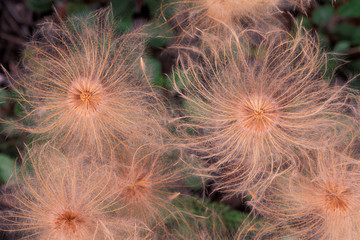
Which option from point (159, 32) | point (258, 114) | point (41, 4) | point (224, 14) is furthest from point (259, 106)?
point (41, 4)

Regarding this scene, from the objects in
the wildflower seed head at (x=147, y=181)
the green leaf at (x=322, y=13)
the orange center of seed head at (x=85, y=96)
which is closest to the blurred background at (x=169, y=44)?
the green leaf at (x=322, y=13)

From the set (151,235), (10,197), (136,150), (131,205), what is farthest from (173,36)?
(10,197)

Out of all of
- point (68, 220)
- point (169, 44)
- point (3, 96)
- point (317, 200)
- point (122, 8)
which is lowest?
point (68, 220)

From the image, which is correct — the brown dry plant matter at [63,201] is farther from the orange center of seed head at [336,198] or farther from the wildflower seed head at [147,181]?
the orange center of seed head at [336,198]

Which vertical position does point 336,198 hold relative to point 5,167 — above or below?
above

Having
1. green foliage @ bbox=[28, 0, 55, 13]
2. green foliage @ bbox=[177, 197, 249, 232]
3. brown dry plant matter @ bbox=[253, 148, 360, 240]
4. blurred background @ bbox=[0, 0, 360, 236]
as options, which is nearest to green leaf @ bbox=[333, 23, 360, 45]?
blurred background @ bbox=[0, 0, 360, 236]

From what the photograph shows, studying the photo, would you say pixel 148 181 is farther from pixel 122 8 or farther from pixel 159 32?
pixel 122 8

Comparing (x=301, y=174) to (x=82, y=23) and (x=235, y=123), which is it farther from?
(x=82, y=23)
